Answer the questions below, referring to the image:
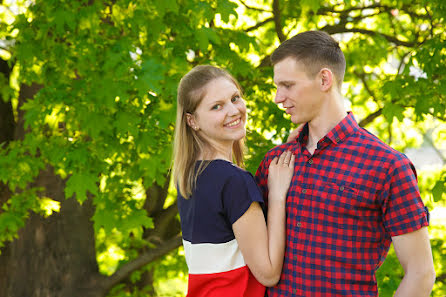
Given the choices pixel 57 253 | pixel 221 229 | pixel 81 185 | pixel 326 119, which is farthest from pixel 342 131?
pixel 57 253

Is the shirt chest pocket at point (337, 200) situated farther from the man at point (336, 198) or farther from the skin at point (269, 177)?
the skin at point (269, 177)

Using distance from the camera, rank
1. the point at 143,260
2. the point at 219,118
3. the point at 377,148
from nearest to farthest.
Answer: the point at 377,148 < the point at 219,118 < the point at 143,260

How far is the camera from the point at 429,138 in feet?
27.7

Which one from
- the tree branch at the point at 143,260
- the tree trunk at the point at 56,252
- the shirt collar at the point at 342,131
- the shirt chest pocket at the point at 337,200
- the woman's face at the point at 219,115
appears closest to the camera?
the shirt chest pocket at the point at 337,200

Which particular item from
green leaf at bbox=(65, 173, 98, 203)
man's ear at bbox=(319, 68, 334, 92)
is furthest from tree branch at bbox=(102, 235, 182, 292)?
man's ear at bbox=(319, 68, 334, 92)

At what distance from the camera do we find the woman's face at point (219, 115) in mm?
2654

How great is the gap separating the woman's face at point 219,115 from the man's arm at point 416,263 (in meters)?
0.98

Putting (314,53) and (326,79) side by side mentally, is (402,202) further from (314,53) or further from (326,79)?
(314,53)

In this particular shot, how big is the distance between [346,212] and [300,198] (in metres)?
0.24

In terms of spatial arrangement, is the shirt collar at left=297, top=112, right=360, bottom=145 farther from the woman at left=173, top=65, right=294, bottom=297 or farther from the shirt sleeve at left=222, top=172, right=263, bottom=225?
the shirt sleeve at left=222, top=172, right=263, bottom=225

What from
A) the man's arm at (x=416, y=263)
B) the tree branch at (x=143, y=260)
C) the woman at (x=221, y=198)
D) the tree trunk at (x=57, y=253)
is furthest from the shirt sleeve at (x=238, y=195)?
the tree trunk at (x=57, y=253)

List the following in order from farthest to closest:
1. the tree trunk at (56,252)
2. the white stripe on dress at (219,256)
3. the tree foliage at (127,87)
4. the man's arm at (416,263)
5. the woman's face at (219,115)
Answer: the tree trunk at (56,252), the tree foliage at (127,87), the woman's face at (219,115), the white stripe on dress at (219,256), the man's arm at (416,263)

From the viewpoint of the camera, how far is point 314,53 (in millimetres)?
2387

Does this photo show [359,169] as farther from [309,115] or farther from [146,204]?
[146,204]
